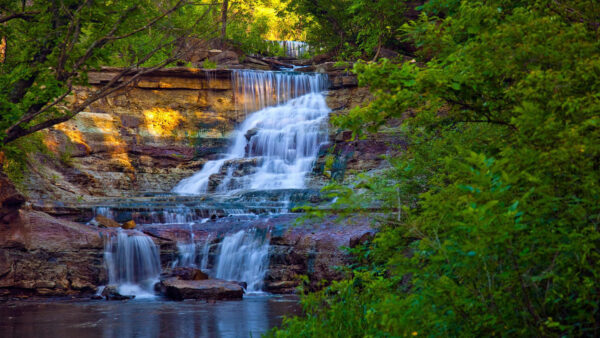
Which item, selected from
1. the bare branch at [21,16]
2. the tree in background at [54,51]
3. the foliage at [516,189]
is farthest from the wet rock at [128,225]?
the foliage at [516,189]

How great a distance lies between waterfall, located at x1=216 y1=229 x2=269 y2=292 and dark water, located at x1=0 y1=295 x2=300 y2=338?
1.51 m

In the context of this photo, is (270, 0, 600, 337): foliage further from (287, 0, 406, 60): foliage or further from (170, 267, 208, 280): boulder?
(287, 0, 406, 60): foliage

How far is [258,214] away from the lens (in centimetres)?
1664

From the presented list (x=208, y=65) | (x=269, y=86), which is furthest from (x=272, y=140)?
(x=208, y=65)

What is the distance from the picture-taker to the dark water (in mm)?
8766

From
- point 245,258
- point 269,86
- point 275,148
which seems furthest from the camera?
point 269,86

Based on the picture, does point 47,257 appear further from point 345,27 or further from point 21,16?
point 345,27

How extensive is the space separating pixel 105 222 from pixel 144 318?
6.17 metres

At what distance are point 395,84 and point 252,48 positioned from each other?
31.3 metres

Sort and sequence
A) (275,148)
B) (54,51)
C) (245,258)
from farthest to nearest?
1. (275,148)
2. (245,258)
3. (54,51)

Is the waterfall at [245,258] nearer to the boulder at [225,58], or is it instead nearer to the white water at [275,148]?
the white water at [275,148]

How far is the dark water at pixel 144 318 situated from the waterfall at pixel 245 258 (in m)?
1.51

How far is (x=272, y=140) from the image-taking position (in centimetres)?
2458

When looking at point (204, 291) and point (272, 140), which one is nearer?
point (204, 291)
